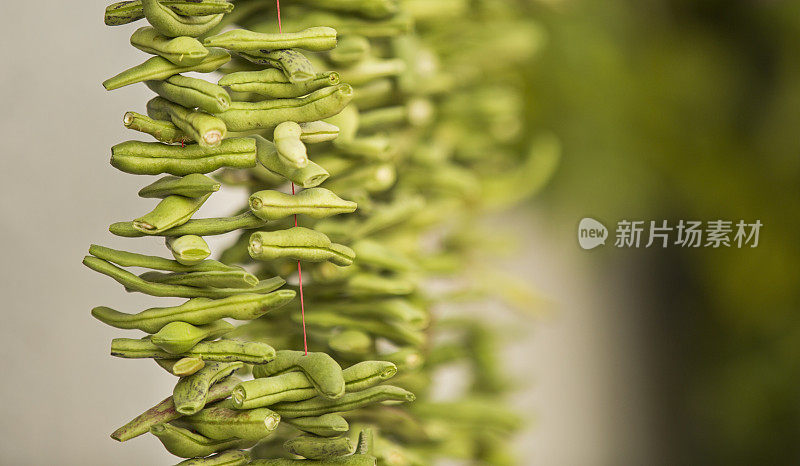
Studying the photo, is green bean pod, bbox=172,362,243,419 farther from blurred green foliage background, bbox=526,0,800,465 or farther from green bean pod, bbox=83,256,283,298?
blurred green foliage background, bbox=526,0,800,465

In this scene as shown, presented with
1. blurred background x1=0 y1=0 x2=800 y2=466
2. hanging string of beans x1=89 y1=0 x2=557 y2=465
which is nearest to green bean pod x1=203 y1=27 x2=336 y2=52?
hanging string of beans x1=89 y1=0 x2=557 y2=465

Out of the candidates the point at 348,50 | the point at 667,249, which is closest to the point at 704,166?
the point at 667,249

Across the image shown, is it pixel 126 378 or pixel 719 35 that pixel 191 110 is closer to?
pixel 126 378

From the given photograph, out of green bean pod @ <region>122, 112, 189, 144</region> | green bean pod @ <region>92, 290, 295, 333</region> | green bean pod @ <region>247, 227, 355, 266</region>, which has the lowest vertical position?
green bean pod @ <region>92, 290, 295, 333</region>

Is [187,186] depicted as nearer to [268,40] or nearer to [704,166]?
[268,40]

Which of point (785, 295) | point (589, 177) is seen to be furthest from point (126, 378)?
point (785, 295)
